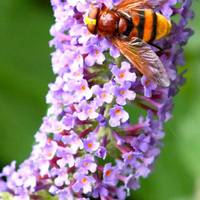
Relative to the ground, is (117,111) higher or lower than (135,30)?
lower

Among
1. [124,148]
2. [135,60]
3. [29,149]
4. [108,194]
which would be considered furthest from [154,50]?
[29,149]

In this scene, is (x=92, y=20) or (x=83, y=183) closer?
(x=92, y=20)

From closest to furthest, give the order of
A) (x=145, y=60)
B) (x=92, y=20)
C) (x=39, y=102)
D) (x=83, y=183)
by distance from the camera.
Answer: (x=145, y=60) < (x=92, y=20) < (x=83, y=183) < (x=39, y=102)

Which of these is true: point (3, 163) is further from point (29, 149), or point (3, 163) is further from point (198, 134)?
point (198, 134)

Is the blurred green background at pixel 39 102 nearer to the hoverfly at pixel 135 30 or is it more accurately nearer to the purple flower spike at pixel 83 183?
the hoverfly at pixel 135 30

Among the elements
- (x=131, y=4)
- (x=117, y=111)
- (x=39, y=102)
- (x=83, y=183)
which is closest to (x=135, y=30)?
(x=131, y=4)

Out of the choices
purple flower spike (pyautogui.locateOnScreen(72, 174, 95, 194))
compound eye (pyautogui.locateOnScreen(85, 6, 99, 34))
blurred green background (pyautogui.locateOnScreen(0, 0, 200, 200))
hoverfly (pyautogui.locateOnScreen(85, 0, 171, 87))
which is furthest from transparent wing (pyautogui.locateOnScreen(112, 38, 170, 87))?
blurred green background (pyautogui.locateOnScreen(0, 0, 200, 200))

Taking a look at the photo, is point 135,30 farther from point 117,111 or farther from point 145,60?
point 117,111
